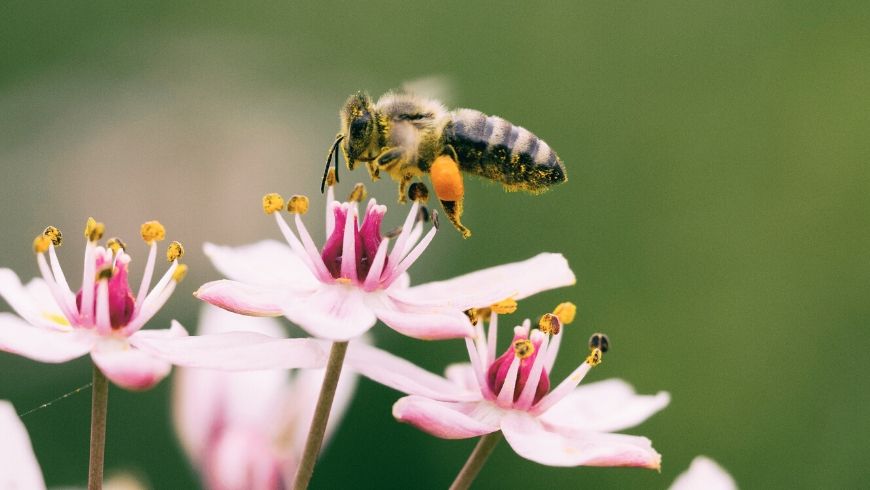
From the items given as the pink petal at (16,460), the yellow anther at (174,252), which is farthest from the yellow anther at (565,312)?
A: the pink petal at (16,460)

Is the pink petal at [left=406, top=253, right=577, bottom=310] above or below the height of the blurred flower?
above

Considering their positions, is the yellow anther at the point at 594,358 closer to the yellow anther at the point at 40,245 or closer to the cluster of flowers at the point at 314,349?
the cluster of flowers at the point at 314,349

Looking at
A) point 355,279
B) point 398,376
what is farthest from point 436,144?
point 398,376

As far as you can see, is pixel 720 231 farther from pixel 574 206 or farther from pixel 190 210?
pixel 190 210

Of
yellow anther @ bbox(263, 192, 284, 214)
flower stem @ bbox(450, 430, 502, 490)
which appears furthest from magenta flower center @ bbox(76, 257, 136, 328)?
flower stem @ bbox(450, 430, 502, 490)

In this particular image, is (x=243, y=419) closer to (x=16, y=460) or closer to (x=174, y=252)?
(x=174, y=252)

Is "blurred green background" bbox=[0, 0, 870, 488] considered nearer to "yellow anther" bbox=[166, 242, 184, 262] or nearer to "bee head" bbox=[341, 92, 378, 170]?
"bee head" bbox=[341, 92, 378, 170]

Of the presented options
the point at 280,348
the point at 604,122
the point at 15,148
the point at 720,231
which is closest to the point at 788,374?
the point at 720,231
